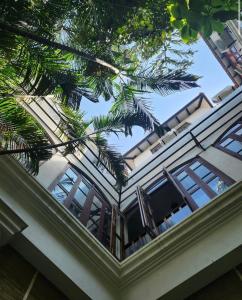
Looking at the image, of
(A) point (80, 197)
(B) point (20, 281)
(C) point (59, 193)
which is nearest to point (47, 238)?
(B) point (20, 281)

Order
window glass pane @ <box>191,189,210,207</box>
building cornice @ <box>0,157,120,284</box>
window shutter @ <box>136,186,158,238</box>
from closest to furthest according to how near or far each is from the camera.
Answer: building cornice @ <box>0,157,120,284</box>
window shutter @ <box>136,186,158,238</box>
window glass pane @ <box>191,189,210,207</box>

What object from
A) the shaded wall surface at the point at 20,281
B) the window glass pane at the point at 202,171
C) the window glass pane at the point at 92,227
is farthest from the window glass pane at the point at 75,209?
the shaded wall surface at the point at 20,281

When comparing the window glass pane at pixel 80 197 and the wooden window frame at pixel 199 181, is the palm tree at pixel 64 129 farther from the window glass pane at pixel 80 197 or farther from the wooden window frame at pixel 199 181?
the wooden window frame at pixel 199 181

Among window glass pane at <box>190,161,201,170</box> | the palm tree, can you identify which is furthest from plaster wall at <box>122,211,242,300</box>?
window glass pane at <box>190,161,201,170</box>

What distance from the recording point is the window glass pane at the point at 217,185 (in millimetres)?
5836

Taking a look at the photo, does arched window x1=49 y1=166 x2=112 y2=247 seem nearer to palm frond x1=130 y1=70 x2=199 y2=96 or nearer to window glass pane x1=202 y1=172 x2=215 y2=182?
window glass pane x1=202 y1=172 x2=215 y2=182

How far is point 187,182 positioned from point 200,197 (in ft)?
3.60

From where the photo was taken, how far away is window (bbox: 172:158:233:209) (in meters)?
5.73

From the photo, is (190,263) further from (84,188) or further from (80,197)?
(84,188)

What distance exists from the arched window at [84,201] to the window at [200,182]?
169cm

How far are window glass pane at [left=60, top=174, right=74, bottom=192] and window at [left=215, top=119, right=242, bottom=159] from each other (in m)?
3.61

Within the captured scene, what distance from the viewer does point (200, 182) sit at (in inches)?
251

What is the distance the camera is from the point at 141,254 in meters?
3.90

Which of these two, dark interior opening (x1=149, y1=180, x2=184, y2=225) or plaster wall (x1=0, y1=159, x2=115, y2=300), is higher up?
plaster wall (x1=0, y1=159, x2=115, y2=300)
